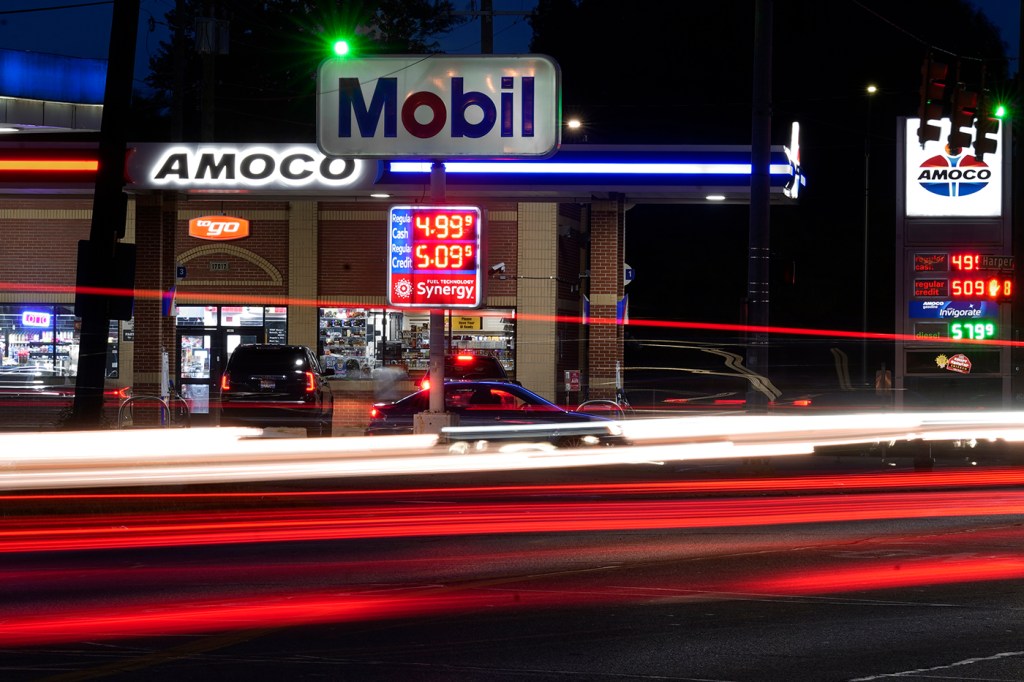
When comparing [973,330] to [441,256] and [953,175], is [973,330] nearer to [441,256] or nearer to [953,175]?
[953,175]

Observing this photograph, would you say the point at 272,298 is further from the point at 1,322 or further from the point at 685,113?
the point at 685,113

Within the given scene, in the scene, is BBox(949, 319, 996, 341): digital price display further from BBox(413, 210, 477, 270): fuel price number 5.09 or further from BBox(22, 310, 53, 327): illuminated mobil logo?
BBox(22, 310, 53, 327): illuminated mobil logo

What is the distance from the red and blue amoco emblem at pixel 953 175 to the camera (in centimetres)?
3541

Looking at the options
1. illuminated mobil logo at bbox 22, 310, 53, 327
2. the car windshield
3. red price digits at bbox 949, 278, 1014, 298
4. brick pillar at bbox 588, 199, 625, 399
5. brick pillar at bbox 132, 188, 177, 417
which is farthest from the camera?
illuminated mobil logo at bbox 22, 310, 53, 327

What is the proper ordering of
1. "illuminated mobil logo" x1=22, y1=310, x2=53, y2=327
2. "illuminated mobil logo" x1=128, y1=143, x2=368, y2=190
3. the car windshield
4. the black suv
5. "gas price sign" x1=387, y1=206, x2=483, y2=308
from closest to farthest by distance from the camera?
"gas price sign" x1=387, y1=206, x2=483, y2=308 → the black suv → the car windshield → "illuminated mobil logo" x1=128, y1=143, x2=368, y2=190 → "illuminated mobil logo" x1=22, y1=310, x2=53, y2=327

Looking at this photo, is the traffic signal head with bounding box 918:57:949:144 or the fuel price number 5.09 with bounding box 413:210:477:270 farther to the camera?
the traffic signal head with bounding box 918:57:949:144

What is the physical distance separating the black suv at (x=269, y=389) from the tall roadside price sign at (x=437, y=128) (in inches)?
301

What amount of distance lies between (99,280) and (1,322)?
18480 millimetres

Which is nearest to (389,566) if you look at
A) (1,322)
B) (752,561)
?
(752,561)

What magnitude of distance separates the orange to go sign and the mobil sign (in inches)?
614

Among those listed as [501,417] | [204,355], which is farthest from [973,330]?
[204,355]

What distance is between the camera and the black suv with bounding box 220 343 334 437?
25219 millimetres

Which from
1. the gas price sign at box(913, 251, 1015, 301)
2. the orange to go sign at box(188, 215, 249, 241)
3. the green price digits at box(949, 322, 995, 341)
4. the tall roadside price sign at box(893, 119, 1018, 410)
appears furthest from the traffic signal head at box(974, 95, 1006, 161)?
the orange to go sign at box(188, 215, 249, 241)

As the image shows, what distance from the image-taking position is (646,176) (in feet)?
89.9
